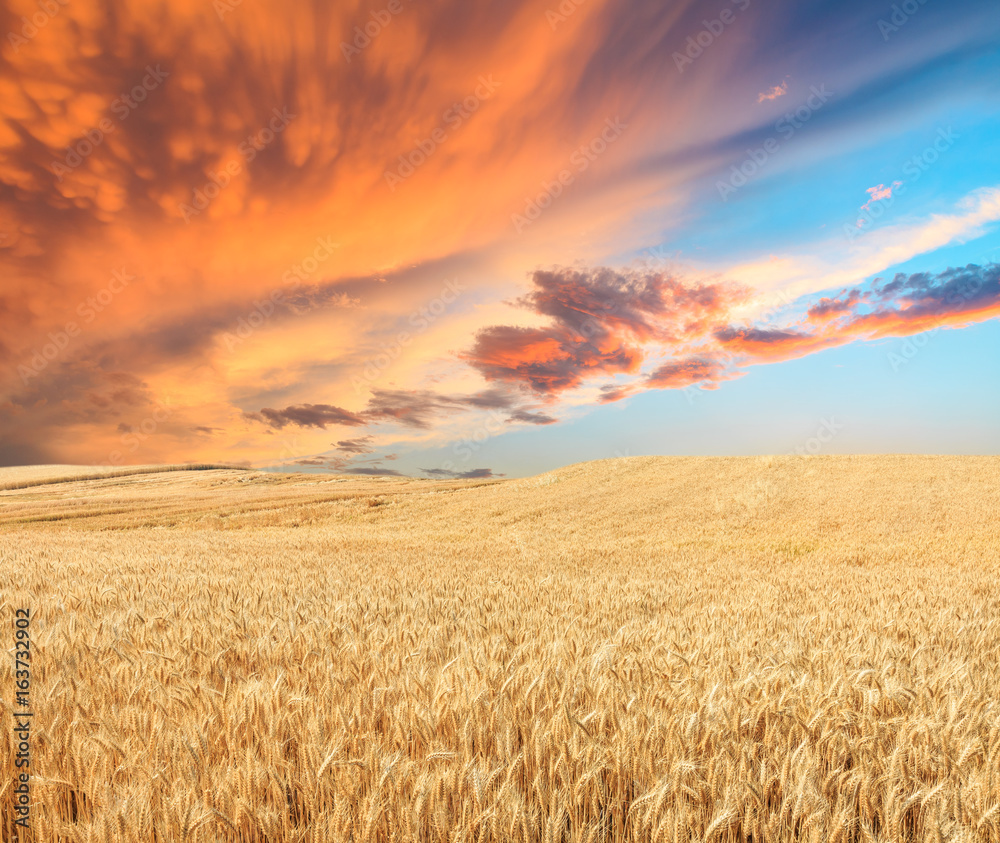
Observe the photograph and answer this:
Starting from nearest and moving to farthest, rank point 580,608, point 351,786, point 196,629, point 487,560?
point 351,786 → point 196,629 → point 580,608 → point 487,560

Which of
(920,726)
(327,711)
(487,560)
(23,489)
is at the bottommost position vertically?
(487,560)

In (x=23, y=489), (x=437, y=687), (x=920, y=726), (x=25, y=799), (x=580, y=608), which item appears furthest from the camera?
(x=23, y=489)

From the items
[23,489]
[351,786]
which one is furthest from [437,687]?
[23,489]

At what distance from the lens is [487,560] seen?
11578 millimetres

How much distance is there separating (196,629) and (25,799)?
254 cm

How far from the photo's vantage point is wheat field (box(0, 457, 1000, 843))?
197cm

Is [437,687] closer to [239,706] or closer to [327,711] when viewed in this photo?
[327,711]

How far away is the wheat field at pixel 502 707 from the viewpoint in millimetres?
1970

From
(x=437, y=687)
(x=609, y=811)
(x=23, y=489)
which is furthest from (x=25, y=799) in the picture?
(x=23, y=489)

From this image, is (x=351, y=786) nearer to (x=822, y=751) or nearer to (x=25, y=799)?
(x=25, y=799)

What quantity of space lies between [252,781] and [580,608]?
171 inches

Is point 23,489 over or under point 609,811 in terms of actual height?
over

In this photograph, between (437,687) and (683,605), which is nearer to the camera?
(437,687)

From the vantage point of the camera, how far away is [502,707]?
2.82m
